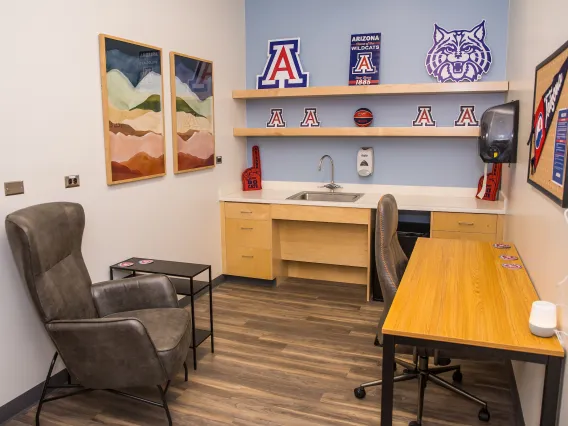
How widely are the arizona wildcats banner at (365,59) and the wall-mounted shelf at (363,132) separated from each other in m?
0.49

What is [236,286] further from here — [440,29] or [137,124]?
[440,29]

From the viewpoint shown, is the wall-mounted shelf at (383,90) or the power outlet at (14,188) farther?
the wall-mounted shelf at (383,90)

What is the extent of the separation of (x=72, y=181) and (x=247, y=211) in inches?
74.6

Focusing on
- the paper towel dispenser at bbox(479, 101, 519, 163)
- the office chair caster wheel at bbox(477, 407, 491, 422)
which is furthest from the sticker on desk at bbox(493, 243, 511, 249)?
the office chair caster wheel at bbox(477, 407, 491, 422)

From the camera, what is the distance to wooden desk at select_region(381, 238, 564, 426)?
167cm

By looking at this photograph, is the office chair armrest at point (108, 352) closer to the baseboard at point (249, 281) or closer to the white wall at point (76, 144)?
the white wall at point (76, 144)

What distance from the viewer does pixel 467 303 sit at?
2.06 metres

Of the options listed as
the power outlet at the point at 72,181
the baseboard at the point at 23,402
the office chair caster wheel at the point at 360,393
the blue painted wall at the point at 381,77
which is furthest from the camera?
the blue painted wall at the point at 381,77

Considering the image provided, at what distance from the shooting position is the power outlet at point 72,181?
2.82 m

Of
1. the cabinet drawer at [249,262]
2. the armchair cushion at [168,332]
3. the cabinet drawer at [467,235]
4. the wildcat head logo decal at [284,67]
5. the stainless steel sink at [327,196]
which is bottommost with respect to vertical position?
the cabinet drawer at [249,262]

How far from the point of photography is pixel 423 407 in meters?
2.62

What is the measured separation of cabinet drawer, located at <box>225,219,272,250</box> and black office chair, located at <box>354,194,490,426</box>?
1.81 metres

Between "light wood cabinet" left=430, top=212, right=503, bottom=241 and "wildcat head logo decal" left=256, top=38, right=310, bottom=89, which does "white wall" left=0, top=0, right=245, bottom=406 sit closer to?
"wildcat head logo decal" left=256, top=38, right=310, bottom=89

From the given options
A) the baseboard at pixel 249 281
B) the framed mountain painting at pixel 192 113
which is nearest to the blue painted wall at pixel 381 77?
the framed mountain painting at pixel 192 113
